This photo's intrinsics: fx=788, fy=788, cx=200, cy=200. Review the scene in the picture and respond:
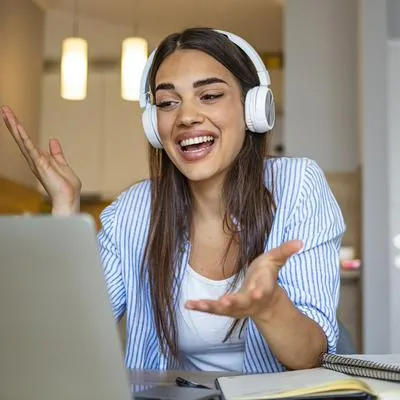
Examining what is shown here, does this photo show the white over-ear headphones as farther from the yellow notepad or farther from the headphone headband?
the yellow notepad

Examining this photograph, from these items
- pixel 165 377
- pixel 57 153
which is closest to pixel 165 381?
pixel 165 377

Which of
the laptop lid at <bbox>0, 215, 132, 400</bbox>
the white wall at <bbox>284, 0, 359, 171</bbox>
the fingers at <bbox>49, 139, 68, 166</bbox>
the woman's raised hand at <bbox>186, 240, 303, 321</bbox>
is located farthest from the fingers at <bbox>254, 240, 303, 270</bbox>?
the white wall at <bbox>284, 0, 359, 171</bbox>

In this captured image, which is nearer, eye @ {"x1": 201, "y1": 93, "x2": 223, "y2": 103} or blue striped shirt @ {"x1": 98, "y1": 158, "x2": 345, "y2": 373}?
blue striped shirt @ {"x1": 98, "y1": 158, "x2": 345, "y2": 373}

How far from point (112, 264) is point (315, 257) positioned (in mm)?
427

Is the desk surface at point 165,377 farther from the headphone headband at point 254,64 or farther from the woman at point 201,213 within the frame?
the headphone headband at point 254,64

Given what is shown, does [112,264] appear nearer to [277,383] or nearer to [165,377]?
[165,377]

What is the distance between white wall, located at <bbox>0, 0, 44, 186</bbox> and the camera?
4078 mm

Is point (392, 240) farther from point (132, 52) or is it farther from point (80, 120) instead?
point (80, 120)

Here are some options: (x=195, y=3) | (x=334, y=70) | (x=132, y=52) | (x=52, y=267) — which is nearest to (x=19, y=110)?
(x=132, y=52)

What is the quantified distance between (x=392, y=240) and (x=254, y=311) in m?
2.57

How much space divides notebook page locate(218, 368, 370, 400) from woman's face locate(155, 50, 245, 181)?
59 centimetres

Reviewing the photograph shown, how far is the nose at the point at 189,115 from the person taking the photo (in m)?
1.45

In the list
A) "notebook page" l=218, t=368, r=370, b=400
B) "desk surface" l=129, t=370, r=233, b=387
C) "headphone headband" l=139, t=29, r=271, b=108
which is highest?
"headphone headband" l=139, t=29, r=271, b=108

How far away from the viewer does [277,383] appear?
0.86 m
